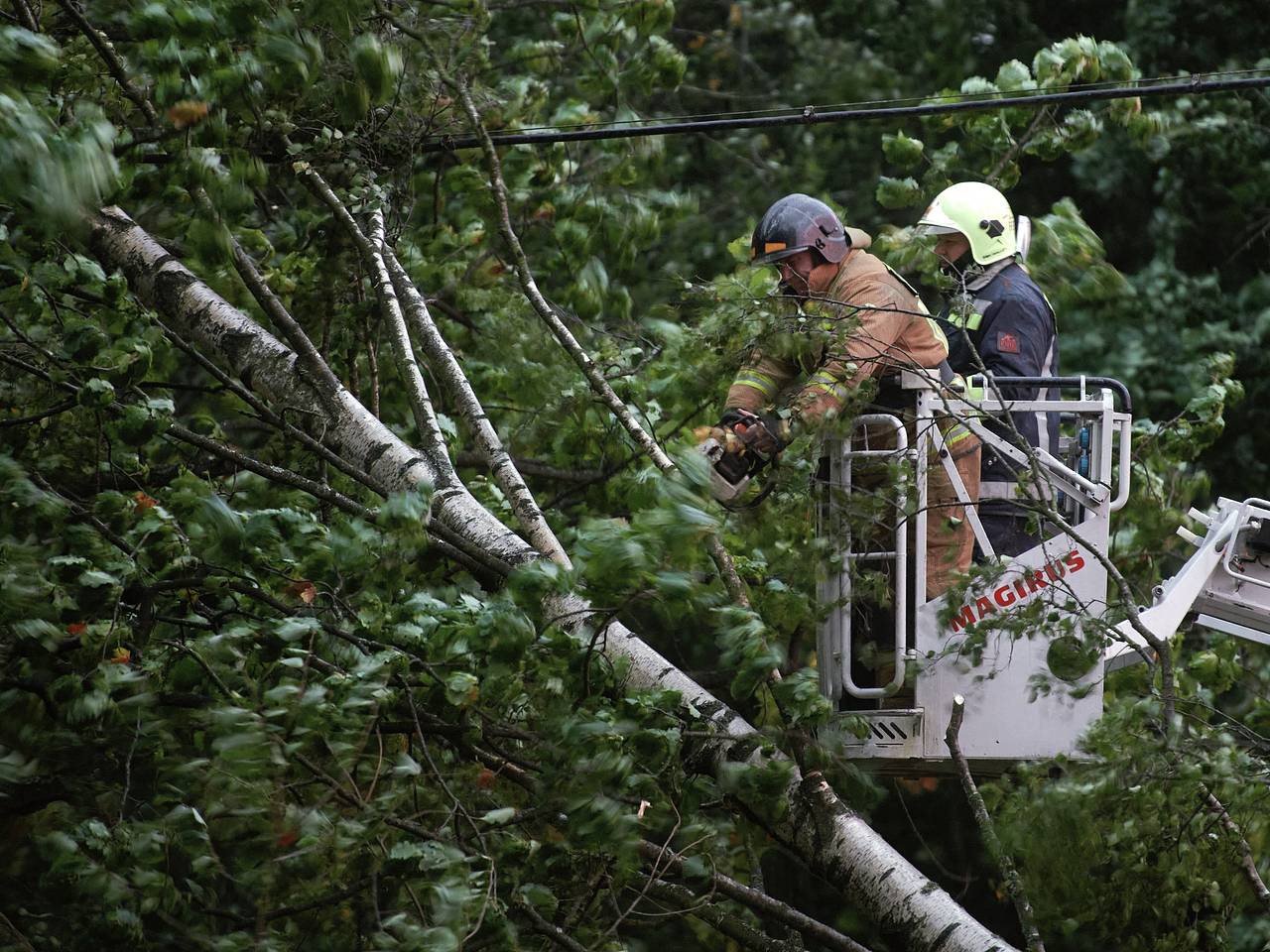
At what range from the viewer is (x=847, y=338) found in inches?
186

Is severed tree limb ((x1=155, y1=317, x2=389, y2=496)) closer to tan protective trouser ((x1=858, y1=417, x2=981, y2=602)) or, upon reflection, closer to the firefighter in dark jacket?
tan protective trouser ((x1=858, y1=417, x2=981, y2=602))

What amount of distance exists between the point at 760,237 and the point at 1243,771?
6.94 ft

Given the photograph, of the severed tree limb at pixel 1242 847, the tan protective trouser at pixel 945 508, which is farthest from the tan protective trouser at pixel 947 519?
the severed tree limb at pixel 1242 847

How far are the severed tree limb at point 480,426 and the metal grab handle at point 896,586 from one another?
861 millimetres

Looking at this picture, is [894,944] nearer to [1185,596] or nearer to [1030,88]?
[1185,596]

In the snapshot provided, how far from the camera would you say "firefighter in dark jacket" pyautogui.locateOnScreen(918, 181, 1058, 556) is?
5242mm

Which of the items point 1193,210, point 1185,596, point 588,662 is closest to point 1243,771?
point 1185,596

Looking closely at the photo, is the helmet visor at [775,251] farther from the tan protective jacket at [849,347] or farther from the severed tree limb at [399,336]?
the severed tree limb at [399,336]

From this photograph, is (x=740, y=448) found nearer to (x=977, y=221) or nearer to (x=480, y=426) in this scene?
(x=480, y=426)

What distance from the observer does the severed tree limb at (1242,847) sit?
4.70 m

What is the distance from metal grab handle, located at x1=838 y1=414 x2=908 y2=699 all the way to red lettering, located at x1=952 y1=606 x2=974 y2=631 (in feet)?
0.49

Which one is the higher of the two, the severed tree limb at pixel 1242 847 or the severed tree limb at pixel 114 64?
the severed tree limb at pixel 114 64

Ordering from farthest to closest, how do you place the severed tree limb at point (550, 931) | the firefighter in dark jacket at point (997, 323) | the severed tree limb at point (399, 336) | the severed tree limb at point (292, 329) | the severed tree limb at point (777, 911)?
the firefighter in dark jacket at point (997, 323), the severed tree limb at point (292, 329), the severed tree limb at point (399, 336), the severed tree limb at point (777, 911), the severed tree limb at point (550, 931)

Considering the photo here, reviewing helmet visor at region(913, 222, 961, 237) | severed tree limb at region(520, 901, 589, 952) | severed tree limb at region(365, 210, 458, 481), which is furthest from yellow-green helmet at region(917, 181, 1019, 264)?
severed tree limb at region(520, 901, 589, 952)
